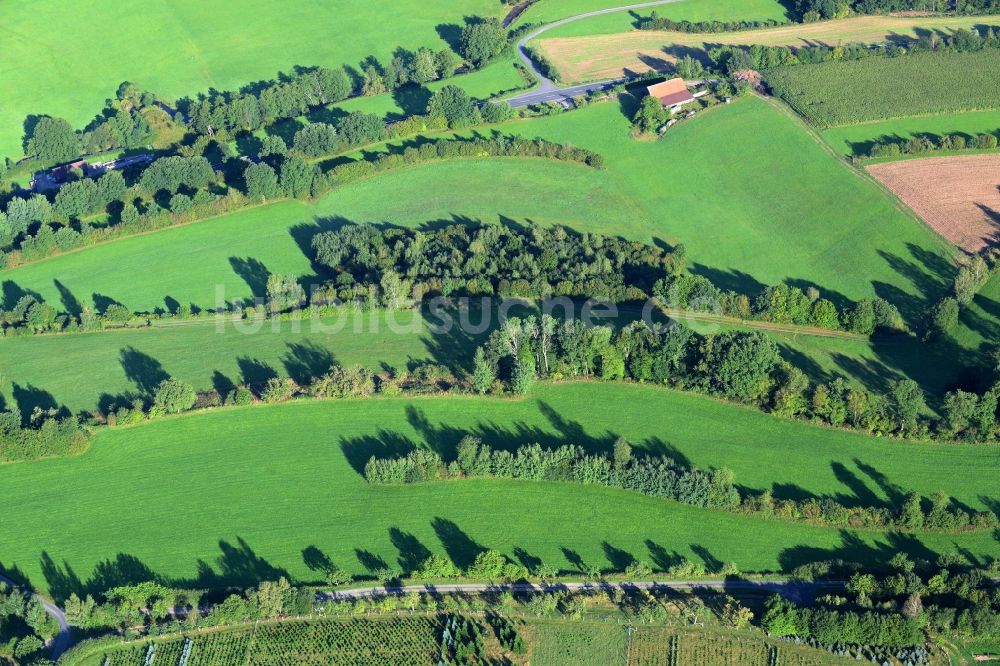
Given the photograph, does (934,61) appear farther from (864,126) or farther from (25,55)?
(25,55)

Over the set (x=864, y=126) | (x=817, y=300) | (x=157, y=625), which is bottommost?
(x=157, y=625)

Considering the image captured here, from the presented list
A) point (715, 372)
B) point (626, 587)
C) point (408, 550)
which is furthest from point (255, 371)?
point (715, 372)

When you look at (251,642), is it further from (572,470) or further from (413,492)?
(572,470)

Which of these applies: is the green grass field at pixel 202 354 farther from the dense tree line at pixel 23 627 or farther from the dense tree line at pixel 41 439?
the dense tree line at pixel 23 627

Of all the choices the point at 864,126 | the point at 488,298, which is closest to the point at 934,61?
the point at 864,126

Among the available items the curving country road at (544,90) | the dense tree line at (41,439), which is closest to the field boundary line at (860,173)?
the curving country road at (544,90)

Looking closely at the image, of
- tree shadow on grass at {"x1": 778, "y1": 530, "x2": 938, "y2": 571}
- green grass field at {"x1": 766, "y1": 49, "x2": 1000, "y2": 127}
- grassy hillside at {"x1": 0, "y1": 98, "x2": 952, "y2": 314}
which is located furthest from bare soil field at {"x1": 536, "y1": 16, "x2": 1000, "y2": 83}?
tree shadow on grass at {"x1": 778, "y1": 530, "x2": 938, "y2": 571}
